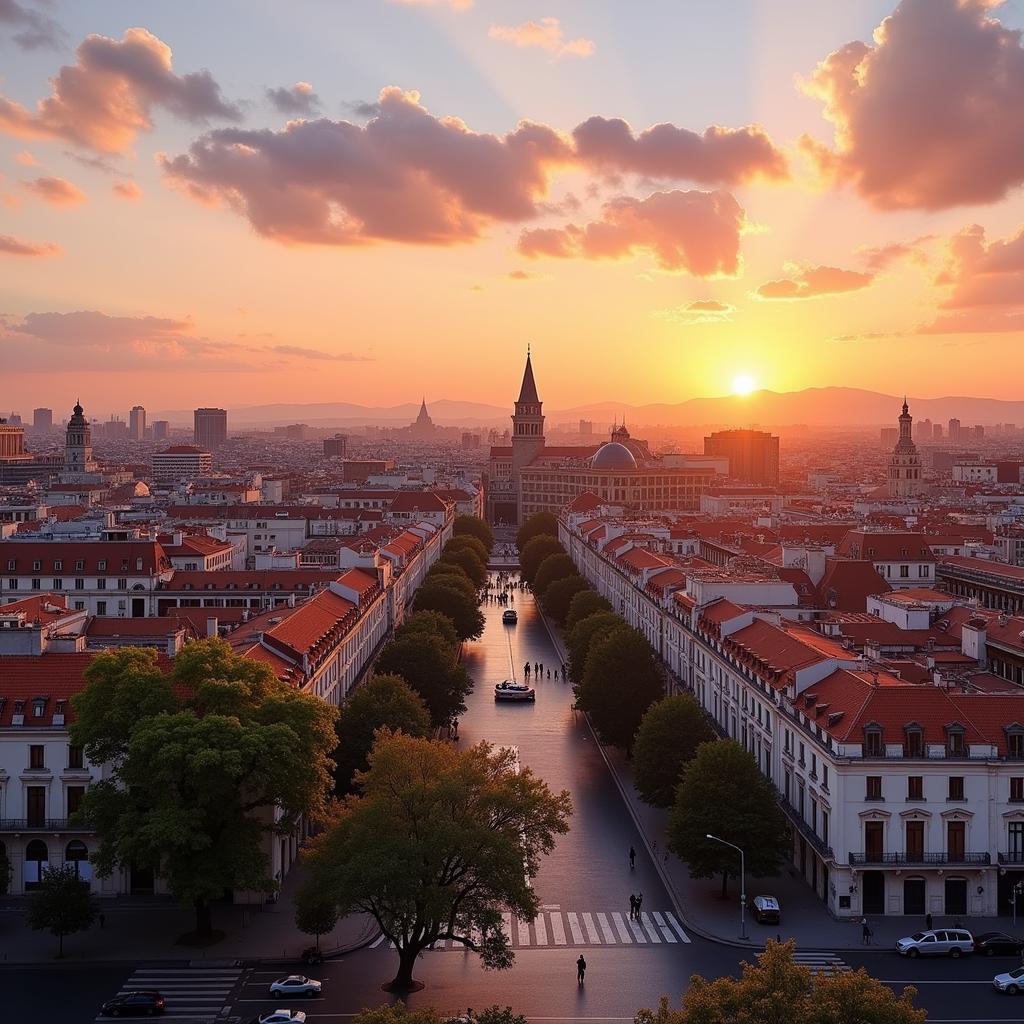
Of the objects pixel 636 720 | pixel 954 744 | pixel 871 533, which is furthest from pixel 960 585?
pixel 954 744

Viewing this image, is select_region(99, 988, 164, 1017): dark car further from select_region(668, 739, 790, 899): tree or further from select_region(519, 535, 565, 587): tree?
select_region(519, 535, 565, 587): tree

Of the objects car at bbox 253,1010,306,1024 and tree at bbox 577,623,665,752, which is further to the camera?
tree at bbox 577,623,665,752

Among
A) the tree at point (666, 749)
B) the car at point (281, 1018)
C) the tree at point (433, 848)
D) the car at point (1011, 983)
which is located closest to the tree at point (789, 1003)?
the tree at point (433, 848)

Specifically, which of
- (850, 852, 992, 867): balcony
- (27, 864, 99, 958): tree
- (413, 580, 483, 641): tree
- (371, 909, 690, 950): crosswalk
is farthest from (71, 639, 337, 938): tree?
(413, 580, 483, 641): tree

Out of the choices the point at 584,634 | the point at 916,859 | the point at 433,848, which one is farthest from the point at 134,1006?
the point at 584,634

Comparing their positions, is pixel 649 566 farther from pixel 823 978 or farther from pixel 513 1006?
pixel 823 978

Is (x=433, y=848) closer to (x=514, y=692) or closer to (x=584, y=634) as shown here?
(x=514, y=692)
